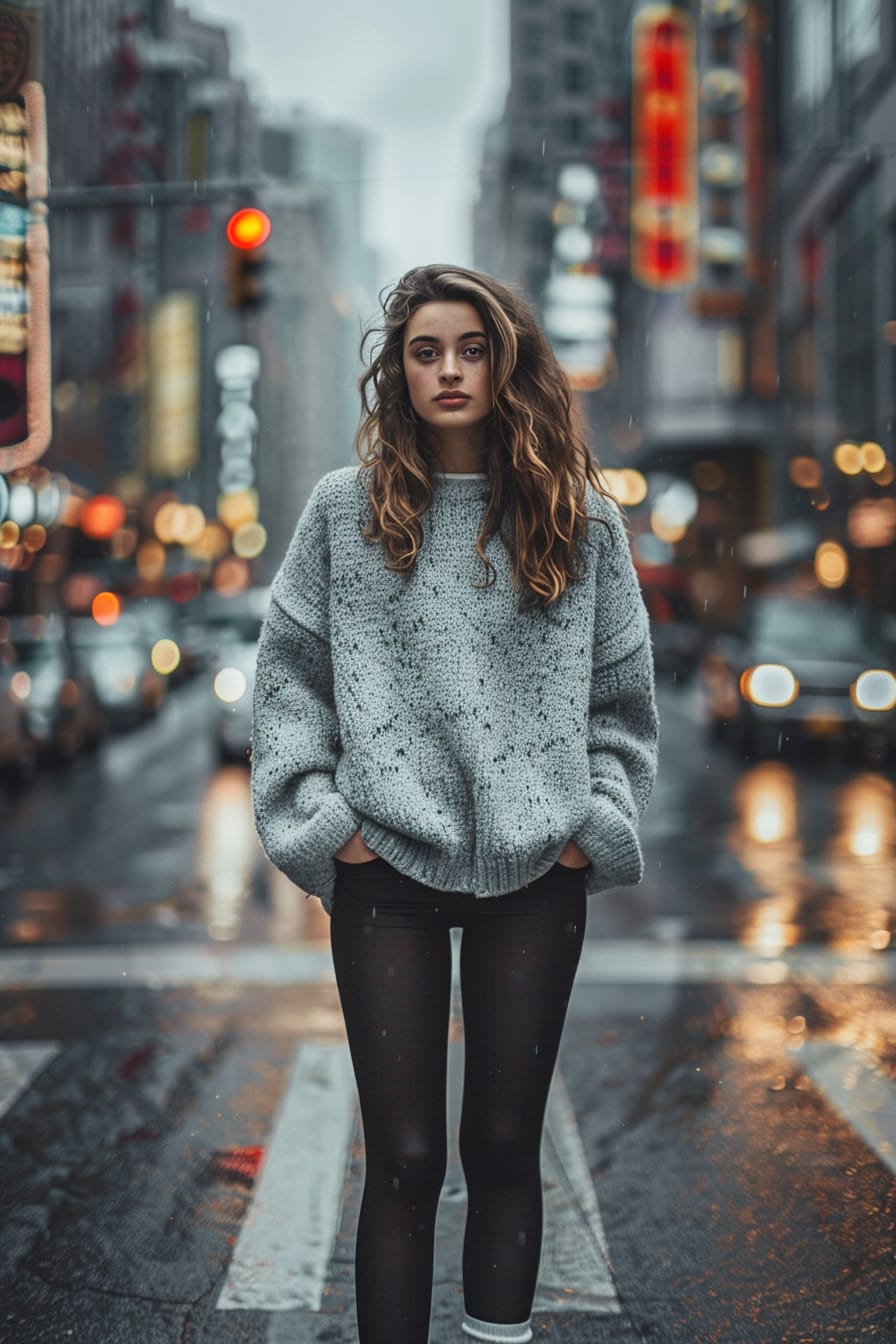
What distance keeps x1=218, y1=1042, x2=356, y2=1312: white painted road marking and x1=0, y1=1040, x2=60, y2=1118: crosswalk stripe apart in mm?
870

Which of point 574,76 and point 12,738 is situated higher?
point 574,76

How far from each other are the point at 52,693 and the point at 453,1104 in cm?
1420

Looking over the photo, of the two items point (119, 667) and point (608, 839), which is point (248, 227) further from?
point (119, 667)

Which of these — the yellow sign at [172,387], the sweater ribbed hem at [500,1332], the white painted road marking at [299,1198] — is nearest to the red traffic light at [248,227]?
the white painted road marking at [299,1198]

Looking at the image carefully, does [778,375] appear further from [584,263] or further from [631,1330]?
[631,1330]

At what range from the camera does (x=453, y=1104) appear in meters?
5.12

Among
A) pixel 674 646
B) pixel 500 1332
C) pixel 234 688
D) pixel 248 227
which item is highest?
pixel 248 227

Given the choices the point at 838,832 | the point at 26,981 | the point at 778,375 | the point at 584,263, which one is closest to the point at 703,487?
the point at 584,263

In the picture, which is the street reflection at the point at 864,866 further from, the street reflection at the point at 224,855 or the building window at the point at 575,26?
the building window at the point at 575,26

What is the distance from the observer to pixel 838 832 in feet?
38.6

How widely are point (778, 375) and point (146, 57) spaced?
2011 cm

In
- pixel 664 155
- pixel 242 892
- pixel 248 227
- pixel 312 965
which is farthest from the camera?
pixel 664 155

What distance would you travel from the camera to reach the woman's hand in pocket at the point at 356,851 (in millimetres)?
2570

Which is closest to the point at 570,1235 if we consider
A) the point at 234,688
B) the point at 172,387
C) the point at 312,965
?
the point at 312,965
